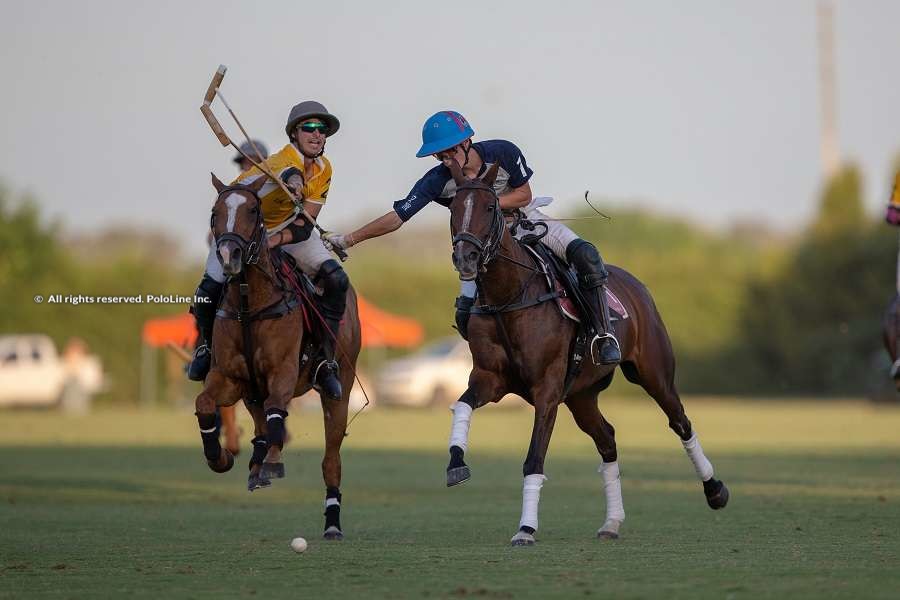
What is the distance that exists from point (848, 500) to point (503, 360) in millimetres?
4784

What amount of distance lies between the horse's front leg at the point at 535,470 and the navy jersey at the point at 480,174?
5.28 ft

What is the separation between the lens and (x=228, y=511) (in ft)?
46.4

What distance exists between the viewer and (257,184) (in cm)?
1127

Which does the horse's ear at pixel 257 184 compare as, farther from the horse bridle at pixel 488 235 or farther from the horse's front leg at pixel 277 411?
the horse bridle at pixel 488 235

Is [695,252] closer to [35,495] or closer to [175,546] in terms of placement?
[35,495]

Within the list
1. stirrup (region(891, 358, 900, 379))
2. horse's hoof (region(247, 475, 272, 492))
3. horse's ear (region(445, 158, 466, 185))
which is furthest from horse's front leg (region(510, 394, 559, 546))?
stirrup (region(891, 358, 900, 379))

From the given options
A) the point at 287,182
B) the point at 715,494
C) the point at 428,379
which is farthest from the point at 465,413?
the point at 428,379

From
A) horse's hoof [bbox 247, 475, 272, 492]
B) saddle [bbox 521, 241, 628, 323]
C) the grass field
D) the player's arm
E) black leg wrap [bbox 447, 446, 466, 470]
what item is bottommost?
the grass field

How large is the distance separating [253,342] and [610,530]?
2.88 metres

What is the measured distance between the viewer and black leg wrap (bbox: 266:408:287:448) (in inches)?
428

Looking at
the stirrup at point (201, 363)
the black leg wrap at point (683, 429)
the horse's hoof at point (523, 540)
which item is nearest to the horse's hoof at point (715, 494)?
the black leg wrap at point (683, 429)

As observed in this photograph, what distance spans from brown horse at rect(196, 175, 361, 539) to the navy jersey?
1.09 metres

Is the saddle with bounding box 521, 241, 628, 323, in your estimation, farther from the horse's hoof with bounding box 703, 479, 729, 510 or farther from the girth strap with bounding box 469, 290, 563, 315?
the horse's hoof with bounding box 703, 479, 729, 510

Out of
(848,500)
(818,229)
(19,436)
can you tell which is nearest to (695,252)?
(818,229)
